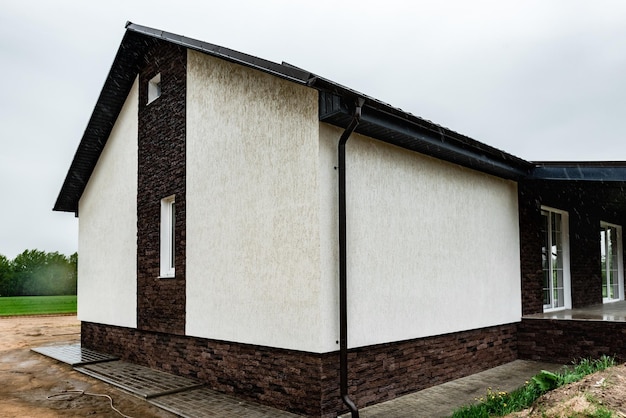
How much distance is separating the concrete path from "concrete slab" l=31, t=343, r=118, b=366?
22 centimetres

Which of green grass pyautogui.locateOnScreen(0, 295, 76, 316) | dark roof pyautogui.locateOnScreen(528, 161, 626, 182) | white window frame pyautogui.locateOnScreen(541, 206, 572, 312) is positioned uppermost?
dark roof pyautogui.locateOnScreen(528, 161, 626, 182)

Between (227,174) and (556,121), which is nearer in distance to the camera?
(227,174)

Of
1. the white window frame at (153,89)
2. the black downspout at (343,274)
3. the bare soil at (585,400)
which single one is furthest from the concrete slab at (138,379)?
the white window frame at (153,89)

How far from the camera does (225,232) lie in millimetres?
7117

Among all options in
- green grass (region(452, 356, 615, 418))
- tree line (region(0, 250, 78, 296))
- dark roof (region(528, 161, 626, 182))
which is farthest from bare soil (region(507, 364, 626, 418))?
tree line (region(0, 250, 78, 296))

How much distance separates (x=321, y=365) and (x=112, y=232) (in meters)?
6.66

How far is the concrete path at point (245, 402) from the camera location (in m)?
5.92

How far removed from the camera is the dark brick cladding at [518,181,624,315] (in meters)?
9.68

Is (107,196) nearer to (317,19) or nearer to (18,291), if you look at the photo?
(317,19)

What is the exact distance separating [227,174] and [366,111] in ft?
7.73

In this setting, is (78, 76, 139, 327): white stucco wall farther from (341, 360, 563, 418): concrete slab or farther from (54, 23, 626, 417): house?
(341, 360, 563, 418): concrete slab

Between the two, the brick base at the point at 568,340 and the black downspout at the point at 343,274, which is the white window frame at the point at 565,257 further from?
the black downspout at the point at 343,274

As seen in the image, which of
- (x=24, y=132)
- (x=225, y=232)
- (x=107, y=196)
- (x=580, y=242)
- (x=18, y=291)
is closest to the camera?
(x=225, y=232)

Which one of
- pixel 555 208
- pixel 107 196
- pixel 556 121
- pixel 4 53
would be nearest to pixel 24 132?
pixel 4 53
